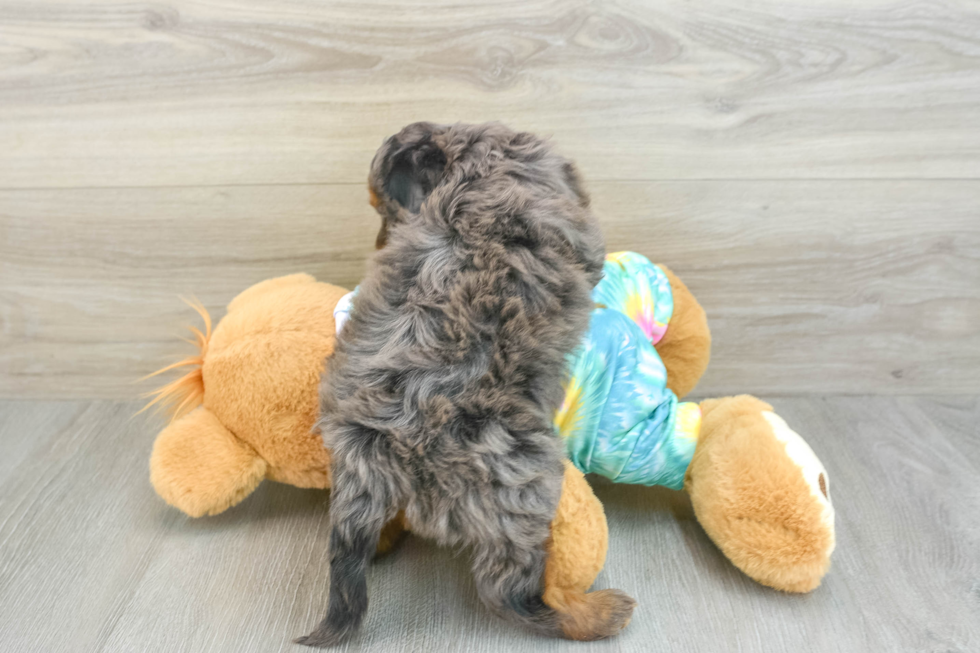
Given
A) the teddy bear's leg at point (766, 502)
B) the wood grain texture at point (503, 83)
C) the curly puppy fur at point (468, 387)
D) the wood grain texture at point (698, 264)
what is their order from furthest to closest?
the wood grain texture at point (698, 264), the wood grain texture at point (503, 83), the teddy bear's leg at point (766, 502), the curly puppy fur at point (468, 387)

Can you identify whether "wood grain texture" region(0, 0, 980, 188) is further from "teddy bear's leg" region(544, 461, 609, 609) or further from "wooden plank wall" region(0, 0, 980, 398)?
"teddy bear's leg" region(544, 461, 609, 609)

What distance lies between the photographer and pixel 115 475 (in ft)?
3.59

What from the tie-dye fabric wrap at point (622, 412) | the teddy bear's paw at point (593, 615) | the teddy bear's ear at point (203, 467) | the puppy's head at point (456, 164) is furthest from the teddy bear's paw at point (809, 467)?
the teddy bear's ear at point (203, 467)

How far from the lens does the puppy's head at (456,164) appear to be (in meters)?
0.76

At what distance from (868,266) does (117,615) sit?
124cm

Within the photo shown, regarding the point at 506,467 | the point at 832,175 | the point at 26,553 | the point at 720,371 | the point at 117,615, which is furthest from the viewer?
the point at 720,371

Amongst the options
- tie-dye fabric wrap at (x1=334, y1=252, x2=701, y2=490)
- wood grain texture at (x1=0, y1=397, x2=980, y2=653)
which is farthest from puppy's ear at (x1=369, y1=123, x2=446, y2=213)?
wood grain texture at (x1=0, y1=397, x2=980, y2=653)

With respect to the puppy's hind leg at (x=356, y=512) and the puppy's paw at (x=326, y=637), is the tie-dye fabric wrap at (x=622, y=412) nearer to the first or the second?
the puppy's hind leg at (x=356, y=512)

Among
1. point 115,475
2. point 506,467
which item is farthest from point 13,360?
point 506,467

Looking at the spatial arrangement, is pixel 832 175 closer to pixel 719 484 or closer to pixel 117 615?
pixel 719 484

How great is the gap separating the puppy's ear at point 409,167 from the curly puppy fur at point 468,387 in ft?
0.16

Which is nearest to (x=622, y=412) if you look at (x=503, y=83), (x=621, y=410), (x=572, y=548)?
(x=621, y=410)

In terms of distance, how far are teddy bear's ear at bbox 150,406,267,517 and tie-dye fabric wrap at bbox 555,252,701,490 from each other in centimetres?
44

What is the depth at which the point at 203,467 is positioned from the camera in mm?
914
